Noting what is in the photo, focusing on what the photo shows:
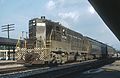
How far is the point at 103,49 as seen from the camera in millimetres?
62469

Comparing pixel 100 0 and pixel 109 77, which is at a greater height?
pixel 100 0

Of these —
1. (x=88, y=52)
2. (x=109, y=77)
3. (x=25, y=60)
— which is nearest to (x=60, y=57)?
(x=25, y=60)

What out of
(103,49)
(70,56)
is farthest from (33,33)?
(103,49)

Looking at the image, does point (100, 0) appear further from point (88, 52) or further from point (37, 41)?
point (88, 52)

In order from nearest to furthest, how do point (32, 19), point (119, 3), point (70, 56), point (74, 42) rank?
1. point (119, 3)
2. point (32, 19)
3. point (70, 56)
4. point (74, 42)

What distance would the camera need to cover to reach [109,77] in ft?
57.3

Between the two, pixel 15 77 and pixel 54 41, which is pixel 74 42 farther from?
pixel 15 77

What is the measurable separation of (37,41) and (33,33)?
4.18 feet

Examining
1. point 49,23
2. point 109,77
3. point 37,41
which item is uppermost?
point 49,23

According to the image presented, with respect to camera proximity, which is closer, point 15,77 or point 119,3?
point 119,3

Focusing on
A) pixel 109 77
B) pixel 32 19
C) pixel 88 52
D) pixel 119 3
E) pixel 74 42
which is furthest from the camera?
pixel 88 52

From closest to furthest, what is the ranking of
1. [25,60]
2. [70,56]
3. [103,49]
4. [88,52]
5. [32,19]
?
[25,60]
[32,19]
[70,56]
[88,52]
[103,49]

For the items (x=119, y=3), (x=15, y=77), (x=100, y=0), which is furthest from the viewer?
(x=15, y=77)

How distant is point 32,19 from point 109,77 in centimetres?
1302
